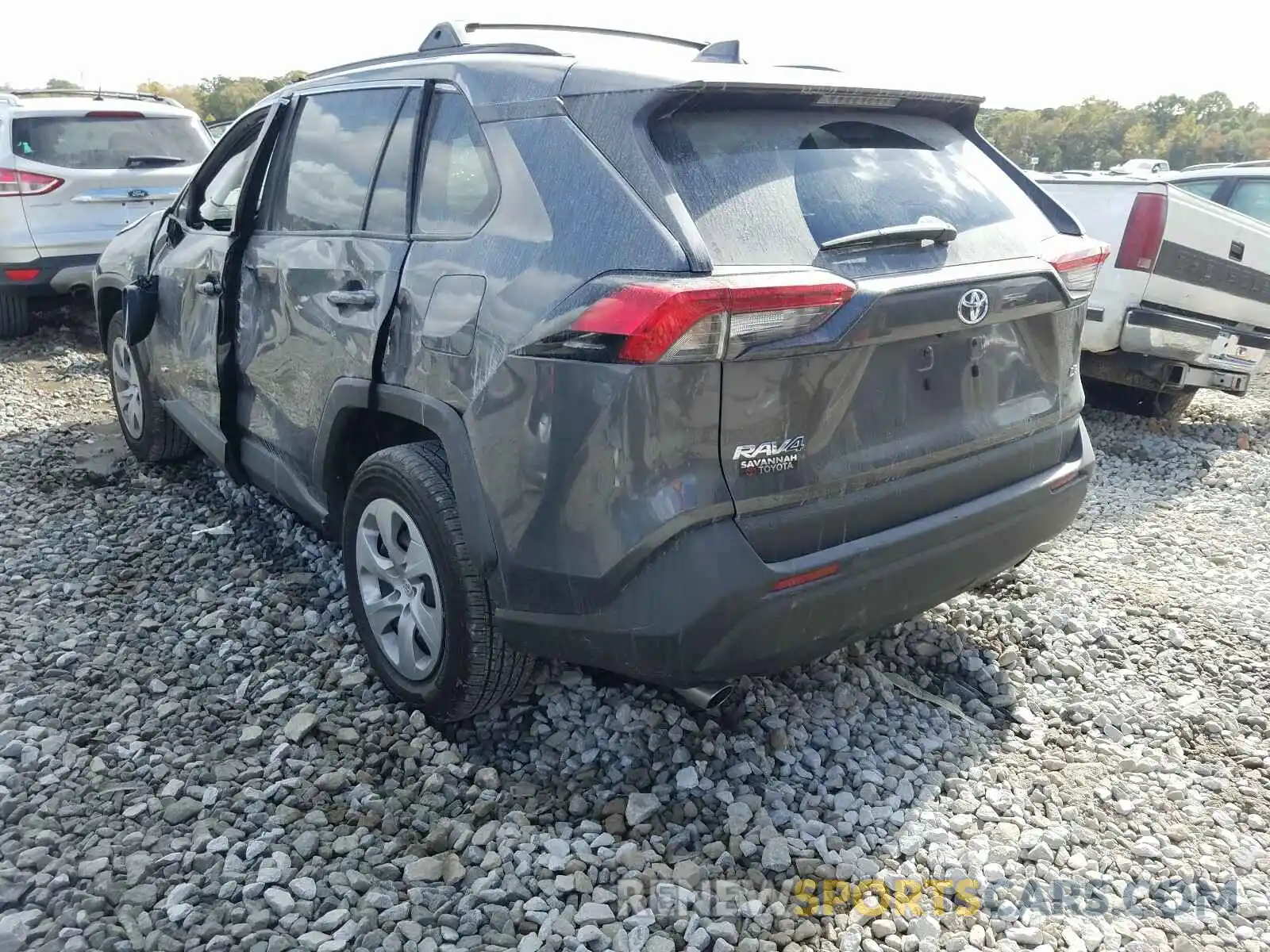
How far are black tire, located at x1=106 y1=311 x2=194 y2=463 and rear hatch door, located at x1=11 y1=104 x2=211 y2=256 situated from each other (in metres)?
3.07

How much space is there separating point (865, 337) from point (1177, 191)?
4647mm

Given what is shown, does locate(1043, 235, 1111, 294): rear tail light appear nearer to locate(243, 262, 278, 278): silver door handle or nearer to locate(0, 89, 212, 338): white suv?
locate(243, 262, 278, 278): silver door handle

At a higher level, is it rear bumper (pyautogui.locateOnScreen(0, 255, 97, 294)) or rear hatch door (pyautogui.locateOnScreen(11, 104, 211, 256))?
rear hatch door (pyautogui.locateOnScreen(11, 104, 211, 256))

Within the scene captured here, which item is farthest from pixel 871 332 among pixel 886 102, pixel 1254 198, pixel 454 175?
pixel 1254 198

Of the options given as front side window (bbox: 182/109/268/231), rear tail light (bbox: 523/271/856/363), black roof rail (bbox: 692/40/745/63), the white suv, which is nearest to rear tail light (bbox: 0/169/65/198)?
the white suv

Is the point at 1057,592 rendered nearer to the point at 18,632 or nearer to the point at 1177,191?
the point at 1177,191

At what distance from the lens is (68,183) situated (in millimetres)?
7988

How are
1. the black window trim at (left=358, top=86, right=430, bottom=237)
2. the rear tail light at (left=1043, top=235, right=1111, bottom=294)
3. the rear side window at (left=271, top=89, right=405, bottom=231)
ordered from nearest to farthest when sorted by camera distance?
the rear tail light at (left=1043, top=235, right=1111, bottom=294) → the black window trim at (left=358, top=86, right=430, bottom=237) → the rear side window at (left=271, top=89, right=405, bottom=231)

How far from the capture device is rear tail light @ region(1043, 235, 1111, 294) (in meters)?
2.94

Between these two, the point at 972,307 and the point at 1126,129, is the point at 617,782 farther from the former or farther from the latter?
the point at 1126,129

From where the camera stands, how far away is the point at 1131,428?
22.3ft

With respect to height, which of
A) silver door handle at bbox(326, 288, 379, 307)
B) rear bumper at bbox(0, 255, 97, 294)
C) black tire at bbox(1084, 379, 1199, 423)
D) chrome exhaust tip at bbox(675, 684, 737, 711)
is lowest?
black tire at bbox(1084, 379, 1199, 423)

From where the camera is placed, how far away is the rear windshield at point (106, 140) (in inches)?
314

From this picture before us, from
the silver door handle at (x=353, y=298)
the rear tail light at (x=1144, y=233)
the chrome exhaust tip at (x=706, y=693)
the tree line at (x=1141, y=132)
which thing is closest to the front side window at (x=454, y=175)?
the silver door handle at (x=353, y=298)
